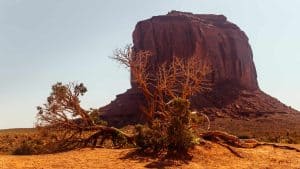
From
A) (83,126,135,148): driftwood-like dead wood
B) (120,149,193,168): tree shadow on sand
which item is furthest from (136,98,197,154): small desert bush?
(83,126,135,148): driftwood-like dead wood

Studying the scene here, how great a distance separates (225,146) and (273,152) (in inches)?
95.9

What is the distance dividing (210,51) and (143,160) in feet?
280

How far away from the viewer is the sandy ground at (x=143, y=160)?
17797 millimetres

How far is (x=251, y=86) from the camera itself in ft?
329

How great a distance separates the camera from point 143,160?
1916cm

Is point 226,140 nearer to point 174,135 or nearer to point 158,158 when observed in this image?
point 174,135

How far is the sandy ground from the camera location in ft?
58.4

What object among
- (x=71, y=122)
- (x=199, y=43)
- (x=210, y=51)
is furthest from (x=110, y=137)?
(x=210, y=51)

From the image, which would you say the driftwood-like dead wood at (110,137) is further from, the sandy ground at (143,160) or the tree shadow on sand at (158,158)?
the tree shadow on sand at (158,158)

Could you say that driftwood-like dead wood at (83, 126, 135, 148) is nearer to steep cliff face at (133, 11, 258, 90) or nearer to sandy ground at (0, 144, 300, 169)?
sandy ground at (0, 144, 300, 169)

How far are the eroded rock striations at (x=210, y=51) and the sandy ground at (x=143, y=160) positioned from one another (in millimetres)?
62395

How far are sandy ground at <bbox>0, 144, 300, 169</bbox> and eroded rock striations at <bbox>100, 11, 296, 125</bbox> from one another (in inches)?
2456

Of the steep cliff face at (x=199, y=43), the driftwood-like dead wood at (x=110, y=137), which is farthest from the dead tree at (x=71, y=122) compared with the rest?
the steep cliff face at (x=199, y=43)

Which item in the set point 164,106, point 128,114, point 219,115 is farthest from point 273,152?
point 128,114
